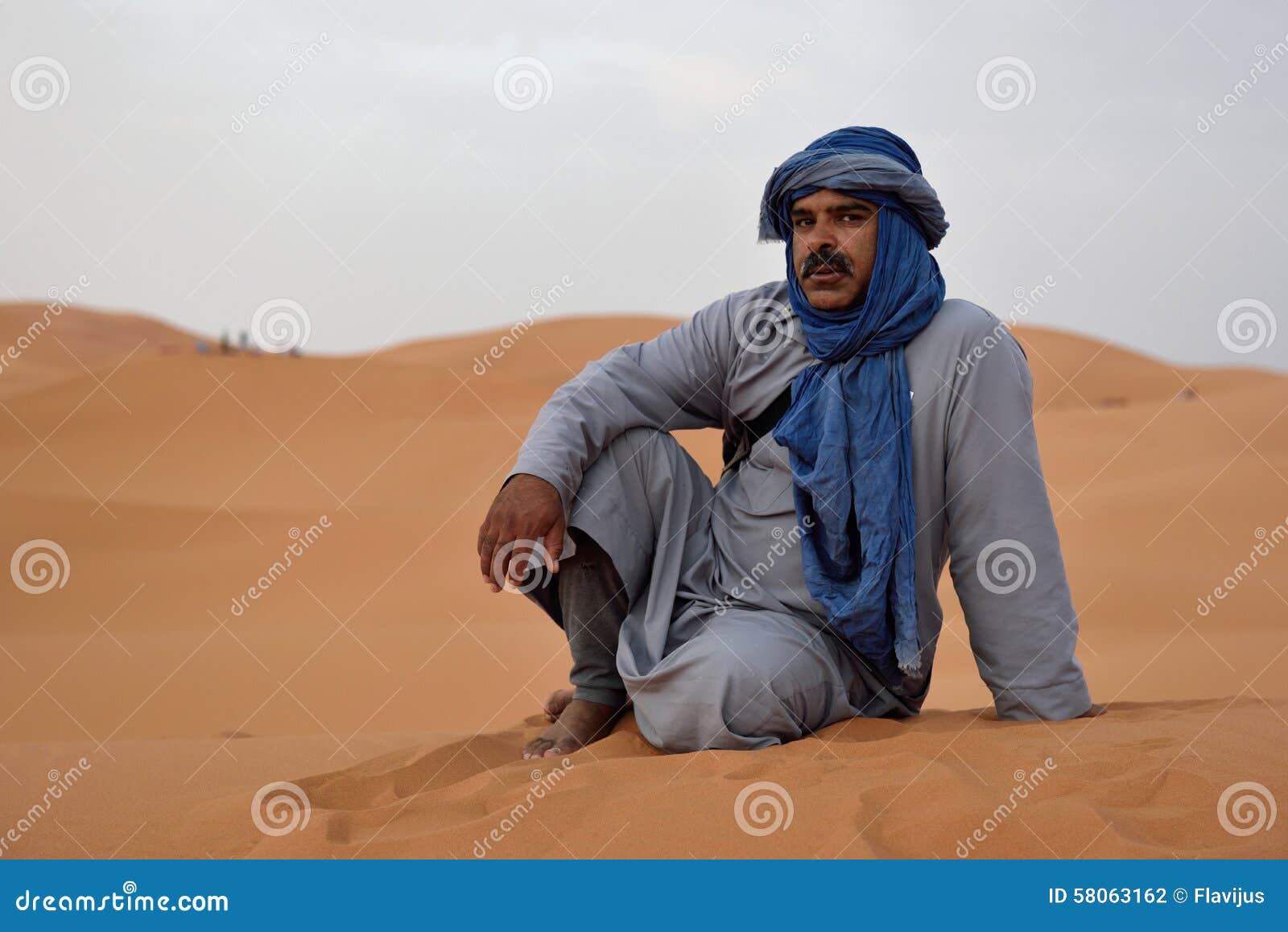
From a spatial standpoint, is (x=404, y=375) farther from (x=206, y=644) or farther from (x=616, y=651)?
(x=616, y=651)

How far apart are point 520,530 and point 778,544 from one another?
2.56ft

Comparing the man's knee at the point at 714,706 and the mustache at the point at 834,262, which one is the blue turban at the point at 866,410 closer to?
the mustache at the point at 834,262

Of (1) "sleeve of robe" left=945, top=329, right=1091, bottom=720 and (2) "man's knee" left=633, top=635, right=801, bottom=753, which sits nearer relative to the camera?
(2) "man's knee" left=633, top=635, right=801, bottom=753

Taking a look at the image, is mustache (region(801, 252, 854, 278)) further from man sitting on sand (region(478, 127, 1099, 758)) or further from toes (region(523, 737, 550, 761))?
toes (region(523, 737, 550, 761))

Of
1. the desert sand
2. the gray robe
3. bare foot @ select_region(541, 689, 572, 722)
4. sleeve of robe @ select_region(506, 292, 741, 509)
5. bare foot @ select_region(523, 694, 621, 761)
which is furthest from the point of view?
bare foot @ select_region(541, 689, 572, 722)

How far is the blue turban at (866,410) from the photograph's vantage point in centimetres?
363

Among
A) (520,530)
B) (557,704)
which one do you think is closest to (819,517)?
(520,530)

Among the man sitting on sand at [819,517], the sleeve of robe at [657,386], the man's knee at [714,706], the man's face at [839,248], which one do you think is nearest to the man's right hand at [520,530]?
the man sitting on sand at [819,517]

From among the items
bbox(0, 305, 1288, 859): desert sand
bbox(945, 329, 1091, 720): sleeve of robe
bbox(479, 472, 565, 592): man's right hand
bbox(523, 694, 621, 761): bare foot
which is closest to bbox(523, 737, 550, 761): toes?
bbox(523, 694, 621, 761): bare foot

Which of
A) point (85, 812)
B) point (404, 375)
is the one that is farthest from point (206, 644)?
point (404, 375)

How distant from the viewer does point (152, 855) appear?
2910 millimetres

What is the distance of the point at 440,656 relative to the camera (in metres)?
7.59

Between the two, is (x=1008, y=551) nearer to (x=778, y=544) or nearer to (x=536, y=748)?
(x=778, y=544)

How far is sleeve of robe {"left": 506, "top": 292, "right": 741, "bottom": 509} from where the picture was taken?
3928 mm
